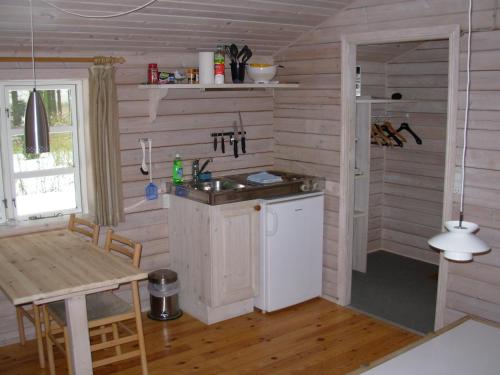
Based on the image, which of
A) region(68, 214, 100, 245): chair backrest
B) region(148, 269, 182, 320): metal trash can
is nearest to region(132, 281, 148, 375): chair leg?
region(68, 214, 100, 245): chair backrest

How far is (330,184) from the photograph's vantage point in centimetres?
430

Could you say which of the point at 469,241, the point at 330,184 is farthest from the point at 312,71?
the point at 469,241

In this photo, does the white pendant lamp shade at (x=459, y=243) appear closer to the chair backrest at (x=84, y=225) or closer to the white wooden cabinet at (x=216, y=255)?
the white wooden cabinet at (x=216, y=255)

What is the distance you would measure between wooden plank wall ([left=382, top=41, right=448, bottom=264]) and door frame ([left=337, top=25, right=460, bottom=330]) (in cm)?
138

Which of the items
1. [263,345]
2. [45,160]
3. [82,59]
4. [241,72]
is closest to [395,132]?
[241,72]

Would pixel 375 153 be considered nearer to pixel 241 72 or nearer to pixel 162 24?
pixel 241 72

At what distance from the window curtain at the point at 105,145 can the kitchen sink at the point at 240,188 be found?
0.48m

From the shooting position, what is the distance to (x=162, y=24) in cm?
353

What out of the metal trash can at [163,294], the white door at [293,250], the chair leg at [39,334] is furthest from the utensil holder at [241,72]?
the chair leg at [39,334]

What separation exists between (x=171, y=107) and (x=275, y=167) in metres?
1.08

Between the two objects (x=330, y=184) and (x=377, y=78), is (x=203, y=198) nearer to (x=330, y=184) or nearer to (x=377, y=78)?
(x=330, y=184)

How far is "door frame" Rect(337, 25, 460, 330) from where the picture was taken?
11.0ft

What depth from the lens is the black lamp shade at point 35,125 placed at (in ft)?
8.62

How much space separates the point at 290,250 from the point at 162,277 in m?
0.93
